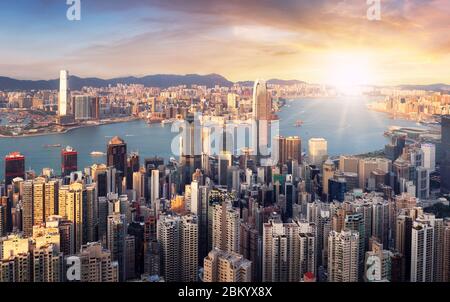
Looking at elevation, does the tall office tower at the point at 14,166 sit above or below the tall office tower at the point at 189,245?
above

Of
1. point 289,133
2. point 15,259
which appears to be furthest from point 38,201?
point 289,133

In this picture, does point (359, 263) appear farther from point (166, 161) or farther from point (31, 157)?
point (31, 157)

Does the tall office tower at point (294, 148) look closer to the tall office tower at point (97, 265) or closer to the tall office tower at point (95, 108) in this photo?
the tall office tower at point (95, 108)

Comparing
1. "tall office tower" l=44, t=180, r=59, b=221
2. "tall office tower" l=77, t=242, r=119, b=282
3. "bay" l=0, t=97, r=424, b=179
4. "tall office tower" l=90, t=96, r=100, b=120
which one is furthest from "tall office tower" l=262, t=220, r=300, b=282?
"tall office tower" l=90, t=96, r=100, b=120

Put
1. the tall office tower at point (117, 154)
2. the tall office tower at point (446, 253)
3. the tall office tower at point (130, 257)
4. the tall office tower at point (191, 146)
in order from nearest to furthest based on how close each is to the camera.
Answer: the tall office tower at point (130, 257)
the tall office tower at point (446, 253)
the tall office tower at point (117, 154)
the tall office tower at point (191, 146)

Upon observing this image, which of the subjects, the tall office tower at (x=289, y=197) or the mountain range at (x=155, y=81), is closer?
the tall office tower at (x=289, y=197)

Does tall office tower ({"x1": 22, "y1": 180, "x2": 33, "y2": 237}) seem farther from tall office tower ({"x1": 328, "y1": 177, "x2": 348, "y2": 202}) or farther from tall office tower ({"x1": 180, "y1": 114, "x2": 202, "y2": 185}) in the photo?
tall office tower ({"x1": 328, "y1": 177, "x2": 348, "y2": 202})

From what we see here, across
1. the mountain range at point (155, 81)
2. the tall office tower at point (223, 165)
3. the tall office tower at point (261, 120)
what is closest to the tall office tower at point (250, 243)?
the tall office tower at point (223, 165)
